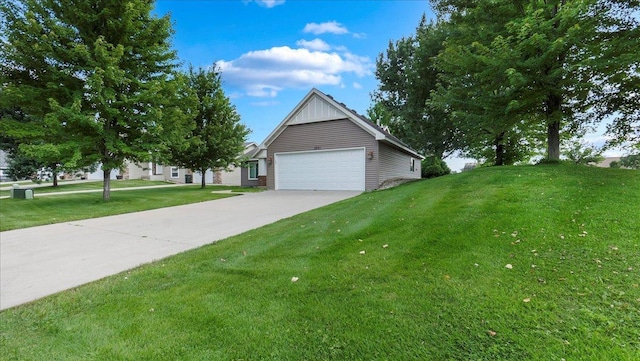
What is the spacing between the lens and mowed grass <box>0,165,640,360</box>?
2051 millimetres

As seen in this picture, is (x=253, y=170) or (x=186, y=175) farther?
(x=186, y=175)

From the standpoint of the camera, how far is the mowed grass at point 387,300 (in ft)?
6.73

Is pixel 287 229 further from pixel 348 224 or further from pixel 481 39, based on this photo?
pixel 481 39

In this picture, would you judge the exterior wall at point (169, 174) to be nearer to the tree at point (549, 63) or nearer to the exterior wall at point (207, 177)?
the exterior wall at point (207, 177)

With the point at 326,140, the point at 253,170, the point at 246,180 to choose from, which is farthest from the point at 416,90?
the point at 246,180

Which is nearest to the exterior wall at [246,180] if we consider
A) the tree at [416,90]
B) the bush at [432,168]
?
the tree at [416,90]

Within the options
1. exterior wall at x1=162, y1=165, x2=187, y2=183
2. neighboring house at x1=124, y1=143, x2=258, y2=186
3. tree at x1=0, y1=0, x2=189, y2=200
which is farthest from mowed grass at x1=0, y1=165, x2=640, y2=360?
exterior wall at x1=162, y1=165, x2=187, y2=183

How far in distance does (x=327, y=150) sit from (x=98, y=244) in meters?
10.9

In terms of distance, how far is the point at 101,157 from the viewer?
1107cm

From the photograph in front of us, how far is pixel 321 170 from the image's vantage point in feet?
49.8

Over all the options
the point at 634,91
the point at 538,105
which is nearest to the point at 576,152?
the point at 634,91

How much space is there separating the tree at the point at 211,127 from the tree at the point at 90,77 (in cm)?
602

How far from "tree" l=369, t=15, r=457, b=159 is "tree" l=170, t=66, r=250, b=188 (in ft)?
40.3

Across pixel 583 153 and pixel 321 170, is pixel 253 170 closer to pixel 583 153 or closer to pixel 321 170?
pixel 321 170
